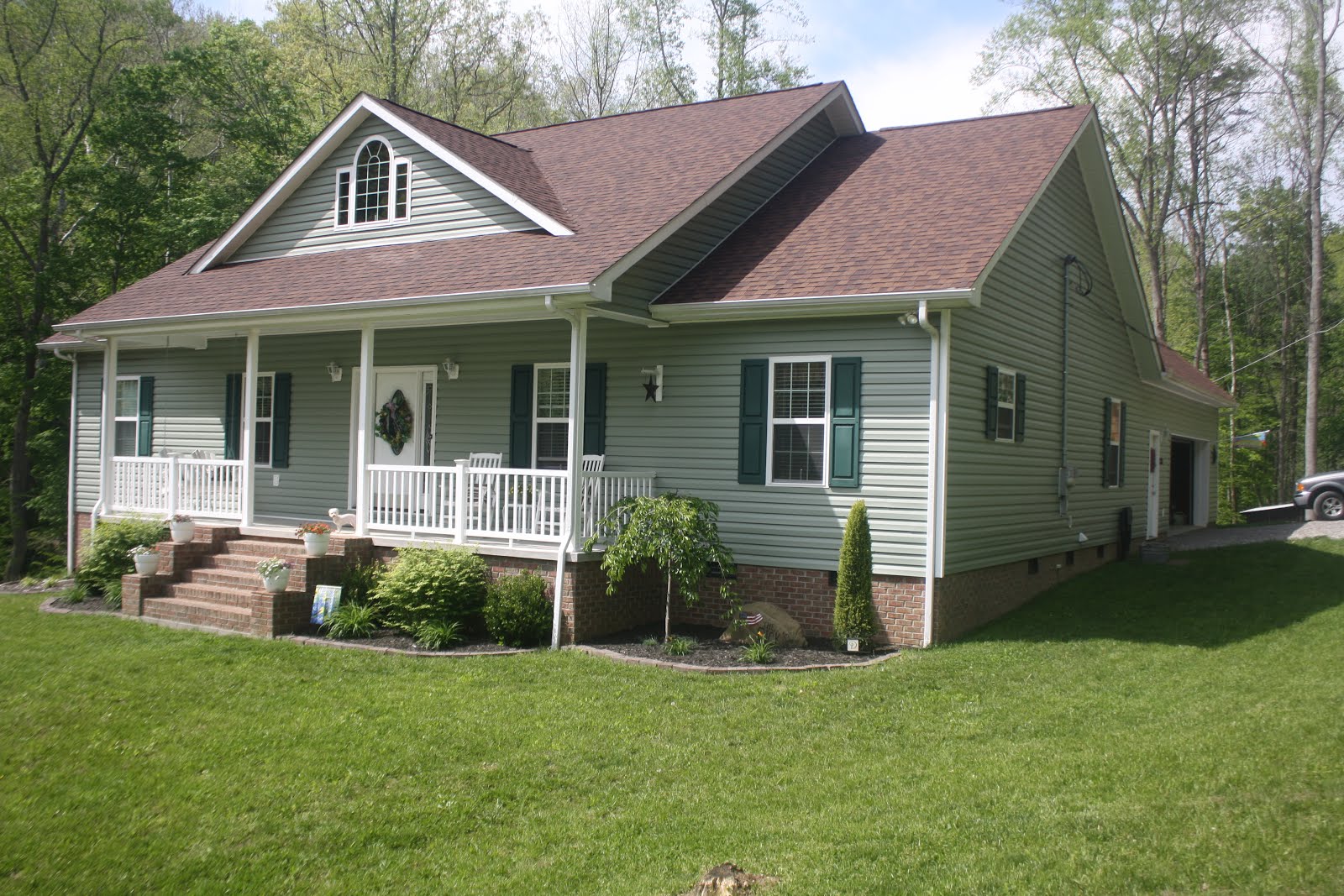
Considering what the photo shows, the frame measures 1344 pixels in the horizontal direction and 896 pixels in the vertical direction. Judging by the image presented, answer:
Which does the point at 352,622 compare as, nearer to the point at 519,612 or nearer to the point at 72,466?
the point at 519,612

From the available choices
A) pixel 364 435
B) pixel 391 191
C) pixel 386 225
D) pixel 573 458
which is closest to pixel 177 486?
pixel 364 435

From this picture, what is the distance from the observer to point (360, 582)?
11.9m

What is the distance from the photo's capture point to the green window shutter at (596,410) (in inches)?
505

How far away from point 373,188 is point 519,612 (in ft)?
22.3

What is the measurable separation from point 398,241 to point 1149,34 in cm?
2421

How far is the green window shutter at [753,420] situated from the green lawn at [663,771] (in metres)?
2.70

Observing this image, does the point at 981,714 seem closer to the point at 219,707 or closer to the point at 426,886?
the point at 426,886

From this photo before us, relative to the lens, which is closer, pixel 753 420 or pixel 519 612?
pixel 519 612

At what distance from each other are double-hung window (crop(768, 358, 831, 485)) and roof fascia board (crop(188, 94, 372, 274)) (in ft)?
22.0

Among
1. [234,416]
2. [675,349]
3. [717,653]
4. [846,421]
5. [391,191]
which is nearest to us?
[717,653]

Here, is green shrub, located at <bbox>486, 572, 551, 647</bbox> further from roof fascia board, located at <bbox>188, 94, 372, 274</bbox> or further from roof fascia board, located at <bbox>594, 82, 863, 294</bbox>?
roof fascia board, located at <bbox>188, 94, 372, 274</bbox>

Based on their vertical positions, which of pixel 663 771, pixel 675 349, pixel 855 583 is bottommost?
pixel 663 771

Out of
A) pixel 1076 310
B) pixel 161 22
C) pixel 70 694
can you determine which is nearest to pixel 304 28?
pixel 161 22

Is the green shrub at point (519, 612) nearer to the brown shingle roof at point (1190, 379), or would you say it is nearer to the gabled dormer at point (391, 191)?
the gabled dormer at point (391, 191)
